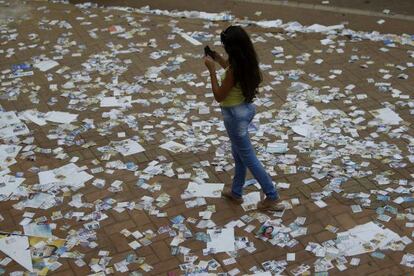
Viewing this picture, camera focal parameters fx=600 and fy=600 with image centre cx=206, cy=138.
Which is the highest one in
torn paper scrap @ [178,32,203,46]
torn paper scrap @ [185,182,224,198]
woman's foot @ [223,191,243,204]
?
woman's foot @ [223,191,243,204]

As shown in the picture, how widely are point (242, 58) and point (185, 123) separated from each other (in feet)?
8.20

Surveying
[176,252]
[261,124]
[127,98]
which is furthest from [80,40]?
[176,252]

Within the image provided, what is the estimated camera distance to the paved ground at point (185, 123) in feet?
17.1

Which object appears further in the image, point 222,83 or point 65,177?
point 65,177

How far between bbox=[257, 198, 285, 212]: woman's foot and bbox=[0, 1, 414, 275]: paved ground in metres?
0.09

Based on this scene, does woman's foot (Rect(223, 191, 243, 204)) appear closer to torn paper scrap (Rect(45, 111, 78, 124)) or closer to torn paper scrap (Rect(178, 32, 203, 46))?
torn paper scrap (Rect(45, 111, 78, 124))

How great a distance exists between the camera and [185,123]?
7.07 meters

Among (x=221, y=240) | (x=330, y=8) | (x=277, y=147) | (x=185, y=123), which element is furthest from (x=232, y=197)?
(x=330, y=8)

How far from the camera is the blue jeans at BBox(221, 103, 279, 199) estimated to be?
498 cm

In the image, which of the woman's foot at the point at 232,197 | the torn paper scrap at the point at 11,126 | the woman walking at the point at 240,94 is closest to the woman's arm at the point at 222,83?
the woman walking at the point at 240,94

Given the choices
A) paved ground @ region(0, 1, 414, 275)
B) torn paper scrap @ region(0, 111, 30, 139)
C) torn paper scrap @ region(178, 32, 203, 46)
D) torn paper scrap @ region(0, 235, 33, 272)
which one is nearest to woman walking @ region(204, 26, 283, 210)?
paved ground @ region(0, 1, 414, 275)

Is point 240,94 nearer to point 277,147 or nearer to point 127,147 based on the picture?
point 277,147

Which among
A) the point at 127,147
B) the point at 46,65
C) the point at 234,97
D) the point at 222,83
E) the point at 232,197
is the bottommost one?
the point at 46,65

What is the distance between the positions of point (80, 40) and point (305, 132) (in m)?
4.36
